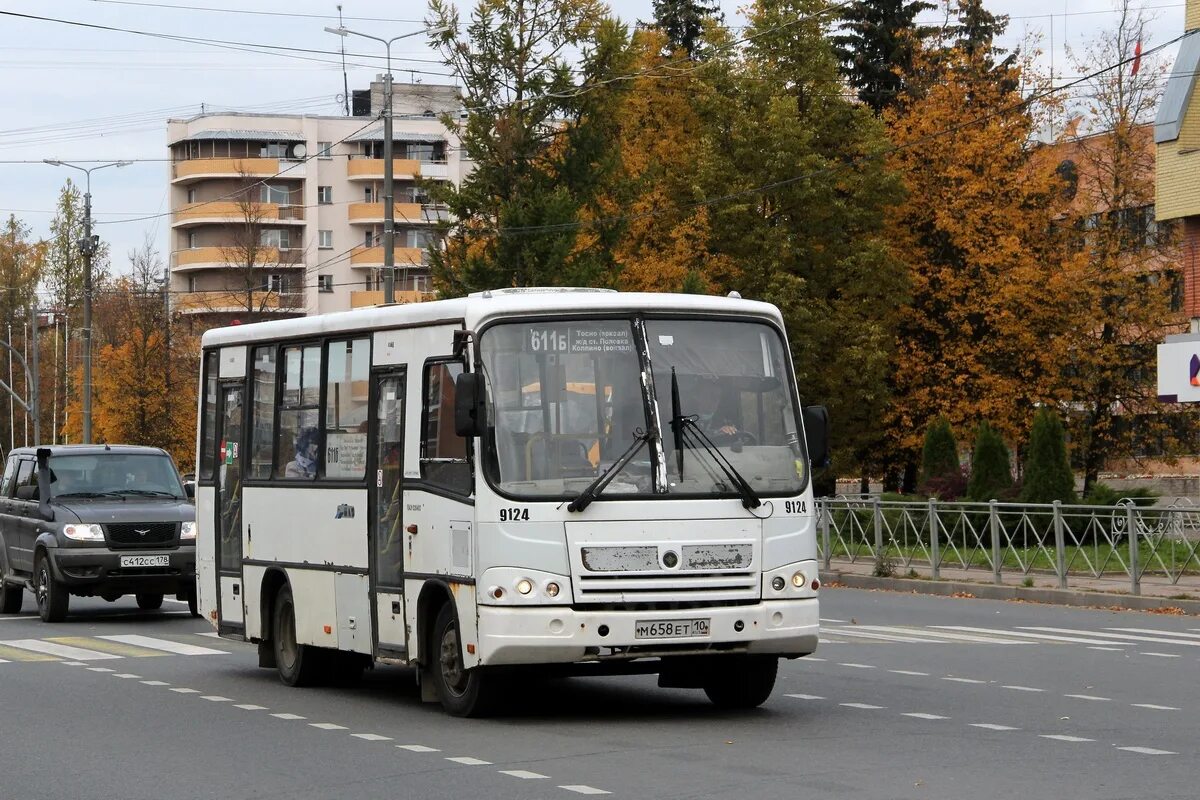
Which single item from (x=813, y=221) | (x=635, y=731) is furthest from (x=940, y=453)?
(x=635, y=731)

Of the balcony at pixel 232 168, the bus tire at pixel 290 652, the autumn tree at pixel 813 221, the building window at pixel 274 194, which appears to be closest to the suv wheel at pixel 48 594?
the bus tire at pixel 290 652

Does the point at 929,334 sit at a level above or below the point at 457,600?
above

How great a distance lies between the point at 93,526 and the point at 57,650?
397cm

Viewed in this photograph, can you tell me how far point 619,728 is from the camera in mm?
12633

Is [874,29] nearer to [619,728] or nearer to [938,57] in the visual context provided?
[938,57]

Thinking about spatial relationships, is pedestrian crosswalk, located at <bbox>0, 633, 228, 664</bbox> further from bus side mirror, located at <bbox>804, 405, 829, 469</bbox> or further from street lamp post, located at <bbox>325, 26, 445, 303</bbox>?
street lamp post, located at <bbox>325, 26, 445, 303</bbox>

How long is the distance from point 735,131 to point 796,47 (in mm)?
3471

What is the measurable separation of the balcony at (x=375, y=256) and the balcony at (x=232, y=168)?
543 centimetres

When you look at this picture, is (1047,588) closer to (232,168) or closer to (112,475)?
(112,475)

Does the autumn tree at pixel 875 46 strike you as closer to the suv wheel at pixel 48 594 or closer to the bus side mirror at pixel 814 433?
the suv wheel at pixel 48 594

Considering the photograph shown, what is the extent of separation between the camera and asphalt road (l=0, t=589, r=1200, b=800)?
33.5 feet

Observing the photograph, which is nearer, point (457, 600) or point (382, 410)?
point (457, 600)

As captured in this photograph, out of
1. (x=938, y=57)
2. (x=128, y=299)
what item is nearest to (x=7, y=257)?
(x=128, y=299)

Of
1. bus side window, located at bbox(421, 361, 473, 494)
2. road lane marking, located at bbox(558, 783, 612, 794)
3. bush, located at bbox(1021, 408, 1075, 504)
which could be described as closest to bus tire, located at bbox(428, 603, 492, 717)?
bus side window, located at bbox(421, 361, 473, 494)
